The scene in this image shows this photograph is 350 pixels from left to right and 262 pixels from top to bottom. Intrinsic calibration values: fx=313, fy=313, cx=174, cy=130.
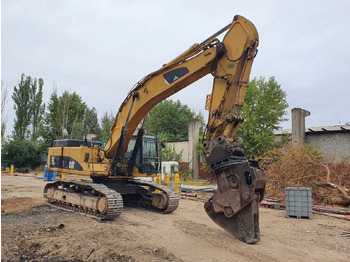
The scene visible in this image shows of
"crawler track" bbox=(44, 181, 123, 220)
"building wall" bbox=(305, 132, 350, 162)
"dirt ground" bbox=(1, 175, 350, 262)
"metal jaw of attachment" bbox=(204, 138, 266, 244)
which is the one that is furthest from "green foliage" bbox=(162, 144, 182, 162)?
"metal jaw of attachment" bbox=(204, 138, 266, 244)

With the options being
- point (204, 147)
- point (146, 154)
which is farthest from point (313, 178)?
point (204, 147)

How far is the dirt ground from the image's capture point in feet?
16.8

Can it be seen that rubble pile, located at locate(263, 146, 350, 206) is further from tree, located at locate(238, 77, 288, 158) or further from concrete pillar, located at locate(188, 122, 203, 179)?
concrete pillar, located at locate(188, 122, 203, 179)

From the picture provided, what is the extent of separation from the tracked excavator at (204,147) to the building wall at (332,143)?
1323 centimetres

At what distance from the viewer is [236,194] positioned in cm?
539

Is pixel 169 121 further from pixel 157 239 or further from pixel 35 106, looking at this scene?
pixel 157 239

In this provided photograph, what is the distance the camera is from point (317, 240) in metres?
6.70

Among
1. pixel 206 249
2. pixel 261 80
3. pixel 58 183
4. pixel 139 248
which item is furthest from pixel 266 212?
pixel 261 80

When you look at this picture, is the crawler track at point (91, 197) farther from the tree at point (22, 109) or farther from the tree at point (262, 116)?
the tree at point (22, 109)

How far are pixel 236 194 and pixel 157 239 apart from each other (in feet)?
6.51

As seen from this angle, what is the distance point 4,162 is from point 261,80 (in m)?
30.5

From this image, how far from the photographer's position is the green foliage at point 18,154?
118ft

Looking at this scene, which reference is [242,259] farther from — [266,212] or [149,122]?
[149,122]

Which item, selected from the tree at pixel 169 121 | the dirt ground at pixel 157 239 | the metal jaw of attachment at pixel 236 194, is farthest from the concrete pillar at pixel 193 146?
the metal jaw of attachment at pixel 236 194
